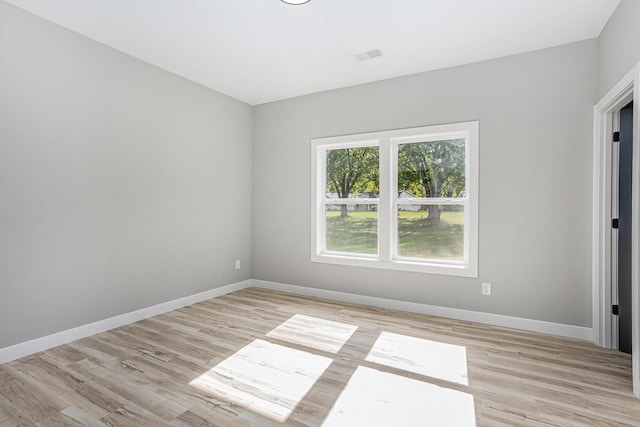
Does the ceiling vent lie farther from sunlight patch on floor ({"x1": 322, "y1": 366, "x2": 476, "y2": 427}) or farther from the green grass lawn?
sunlight patch on floor ({"x1": 322, "y1": 366, "x2": 476, "y2": 427})

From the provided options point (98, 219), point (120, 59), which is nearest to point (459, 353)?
point (98, 219)

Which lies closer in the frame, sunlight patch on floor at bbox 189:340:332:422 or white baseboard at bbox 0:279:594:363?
sunlight patch on floor at bbox 189:340:332:422

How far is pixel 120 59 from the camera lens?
10.8 feet

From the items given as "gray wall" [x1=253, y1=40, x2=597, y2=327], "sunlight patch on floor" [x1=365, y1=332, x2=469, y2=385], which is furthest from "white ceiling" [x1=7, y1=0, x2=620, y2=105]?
"sunlight patch on floor" [x1=365, y1=332, x2=469, y2=385]

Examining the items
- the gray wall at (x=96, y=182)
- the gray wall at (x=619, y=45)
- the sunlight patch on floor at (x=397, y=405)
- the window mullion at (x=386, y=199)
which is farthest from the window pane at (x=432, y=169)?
the gray wall at (x=96, y=182)

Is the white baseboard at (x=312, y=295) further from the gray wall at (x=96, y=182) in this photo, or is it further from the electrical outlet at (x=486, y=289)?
the electrical outlet at (x=486, y=289)

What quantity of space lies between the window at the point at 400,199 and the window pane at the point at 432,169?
1 centimetres

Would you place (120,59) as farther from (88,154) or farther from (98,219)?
(98,219)

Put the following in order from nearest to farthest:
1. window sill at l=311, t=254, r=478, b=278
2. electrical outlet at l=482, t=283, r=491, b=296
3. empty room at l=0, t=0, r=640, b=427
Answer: empty room at l=0, t=0, r=640, b=427
electrical outlet at l=482, t=283, r=491, b=296
window sill at l=311, t=254, r=478, b=278

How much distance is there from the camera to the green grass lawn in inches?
147

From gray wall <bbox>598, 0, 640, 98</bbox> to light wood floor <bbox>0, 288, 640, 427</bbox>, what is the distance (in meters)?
2.27

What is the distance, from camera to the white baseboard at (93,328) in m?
2.61

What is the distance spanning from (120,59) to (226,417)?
11.2 feet

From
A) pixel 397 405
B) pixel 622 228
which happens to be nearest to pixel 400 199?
pixel 622 228
